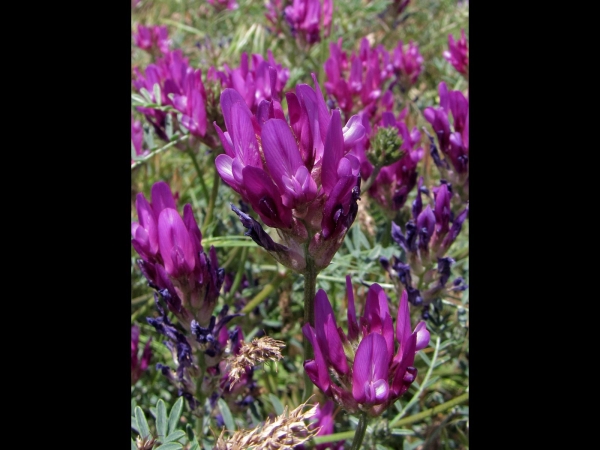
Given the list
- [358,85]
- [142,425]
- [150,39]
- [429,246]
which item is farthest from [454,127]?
[150,39]

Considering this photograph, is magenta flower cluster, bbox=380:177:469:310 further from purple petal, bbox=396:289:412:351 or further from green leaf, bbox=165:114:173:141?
green leaf, bbox=165:114:173:141

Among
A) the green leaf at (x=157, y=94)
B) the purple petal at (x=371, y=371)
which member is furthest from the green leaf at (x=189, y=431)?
the green leaf at (x=157, y=94)

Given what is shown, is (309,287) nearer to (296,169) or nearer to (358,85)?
(296,169)

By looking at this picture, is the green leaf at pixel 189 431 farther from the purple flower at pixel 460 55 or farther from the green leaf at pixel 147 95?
the purple flower at pixel 460 55

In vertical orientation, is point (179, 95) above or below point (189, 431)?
above

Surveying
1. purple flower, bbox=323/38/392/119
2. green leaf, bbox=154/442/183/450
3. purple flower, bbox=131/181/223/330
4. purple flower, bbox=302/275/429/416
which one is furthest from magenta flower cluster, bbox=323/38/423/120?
green leaf, bbox=154/442/183/450

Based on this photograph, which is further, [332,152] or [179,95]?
[179,95]

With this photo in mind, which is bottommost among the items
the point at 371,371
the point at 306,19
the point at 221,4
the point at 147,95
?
the point at 371,371
